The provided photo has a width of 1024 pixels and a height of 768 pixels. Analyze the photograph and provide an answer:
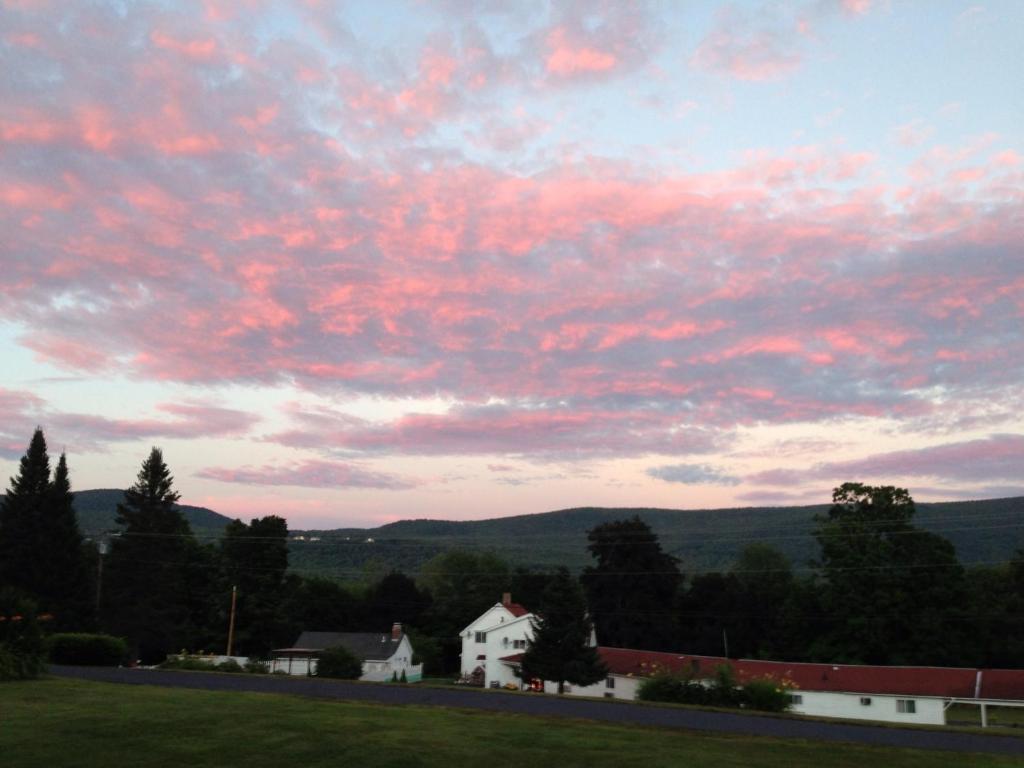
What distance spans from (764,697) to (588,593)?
69079 millimetres

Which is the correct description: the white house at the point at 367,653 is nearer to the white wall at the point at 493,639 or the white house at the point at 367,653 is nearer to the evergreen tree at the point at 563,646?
the white wall at the point at 493,639

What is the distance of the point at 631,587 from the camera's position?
304 feet

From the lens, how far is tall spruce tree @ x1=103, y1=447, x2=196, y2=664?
63.2 metres

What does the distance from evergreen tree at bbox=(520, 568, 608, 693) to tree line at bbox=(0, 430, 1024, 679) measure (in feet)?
0.59

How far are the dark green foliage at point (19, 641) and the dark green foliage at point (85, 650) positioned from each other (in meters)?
8.00

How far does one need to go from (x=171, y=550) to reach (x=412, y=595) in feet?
160

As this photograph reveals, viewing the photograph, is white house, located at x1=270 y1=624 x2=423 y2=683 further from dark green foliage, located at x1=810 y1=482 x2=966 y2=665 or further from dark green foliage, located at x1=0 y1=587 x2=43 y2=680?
dark green foliage, located at x1=0 y1=587 x2=43 y2=680

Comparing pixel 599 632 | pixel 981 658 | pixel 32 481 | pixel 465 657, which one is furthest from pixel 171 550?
pixel 981 658

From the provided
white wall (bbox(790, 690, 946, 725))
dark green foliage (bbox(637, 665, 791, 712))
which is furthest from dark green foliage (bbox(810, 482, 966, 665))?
dark green foliage (bbox(637, 665, 791, 712))

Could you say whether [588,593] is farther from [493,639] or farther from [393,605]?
[393,605]

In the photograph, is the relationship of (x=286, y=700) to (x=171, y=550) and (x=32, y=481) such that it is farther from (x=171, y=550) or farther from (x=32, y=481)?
(x=32, y=481)

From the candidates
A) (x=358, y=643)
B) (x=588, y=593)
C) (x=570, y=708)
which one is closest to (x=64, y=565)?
(x=358, y=643)

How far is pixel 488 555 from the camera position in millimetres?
151125

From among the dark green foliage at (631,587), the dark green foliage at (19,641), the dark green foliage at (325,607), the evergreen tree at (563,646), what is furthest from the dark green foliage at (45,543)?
the dark green foliage at (631,587)
